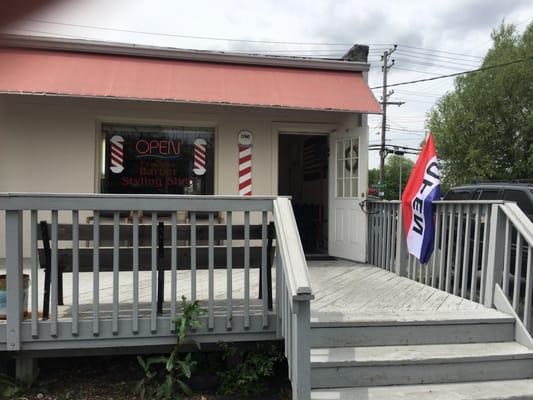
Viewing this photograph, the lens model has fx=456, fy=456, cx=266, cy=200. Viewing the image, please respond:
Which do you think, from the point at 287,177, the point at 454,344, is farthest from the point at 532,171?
the point at 454,344

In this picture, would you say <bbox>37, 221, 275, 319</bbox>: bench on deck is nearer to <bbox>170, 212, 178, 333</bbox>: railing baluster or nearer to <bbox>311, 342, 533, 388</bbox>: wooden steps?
<bbox>170, 212, 178, 333</bbox>: railing baluster

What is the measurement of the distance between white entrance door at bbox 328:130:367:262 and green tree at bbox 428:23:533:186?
13665 millimetres

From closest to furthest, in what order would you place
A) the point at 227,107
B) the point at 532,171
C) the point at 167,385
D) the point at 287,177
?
the point at 167,385 → the point at 227,107 → the point at 287,177 → the point at 532,171

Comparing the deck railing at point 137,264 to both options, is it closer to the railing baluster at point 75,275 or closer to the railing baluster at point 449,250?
the railing baluster at point 75,275

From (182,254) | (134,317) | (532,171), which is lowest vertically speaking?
(134,317)

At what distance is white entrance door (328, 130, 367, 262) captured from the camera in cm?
660

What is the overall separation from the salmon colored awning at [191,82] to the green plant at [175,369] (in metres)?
3.44

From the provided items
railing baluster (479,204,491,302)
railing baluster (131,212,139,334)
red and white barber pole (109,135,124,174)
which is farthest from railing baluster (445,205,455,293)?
red and white barber pole (109,135,124,174)

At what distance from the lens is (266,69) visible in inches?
276

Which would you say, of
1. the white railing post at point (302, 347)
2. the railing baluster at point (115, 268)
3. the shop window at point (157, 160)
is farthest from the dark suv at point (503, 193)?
the railing baluster at point (115, 268)

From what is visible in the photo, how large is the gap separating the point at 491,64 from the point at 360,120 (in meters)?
15.0

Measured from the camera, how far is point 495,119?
18891 millimetres

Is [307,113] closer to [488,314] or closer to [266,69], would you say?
[266,69]

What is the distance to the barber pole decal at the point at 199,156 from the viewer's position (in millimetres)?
7219
